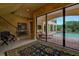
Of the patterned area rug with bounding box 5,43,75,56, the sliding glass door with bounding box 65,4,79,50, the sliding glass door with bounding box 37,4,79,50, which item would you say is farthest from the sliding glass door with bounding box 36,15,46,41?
the sliding glass door with bounding box 65,4,79,50

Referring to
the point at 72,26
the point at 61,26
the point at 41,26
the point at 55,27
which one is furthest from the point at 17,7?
the point at 72,26

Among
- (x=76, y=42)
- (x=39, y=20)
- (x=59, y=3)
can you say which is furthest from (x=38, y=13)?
(x=76, y=42)

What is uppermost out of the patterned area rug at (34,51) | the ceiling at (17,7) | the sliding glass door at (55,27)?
the ceiling at (17,7)

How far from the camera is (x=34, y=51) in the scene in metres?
2.80

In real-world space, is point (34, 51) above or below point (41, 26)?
below

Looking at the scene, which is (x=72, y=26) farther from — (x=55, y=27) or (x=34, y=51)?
(x=34, y=51)

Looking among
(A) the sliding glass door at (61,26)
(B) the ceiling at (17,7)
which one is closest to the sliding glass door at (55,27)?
(A) the sliding glass door at (61,26)

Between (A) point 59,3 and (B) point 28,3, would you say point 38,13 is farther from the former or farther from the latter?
(A) point 59,3

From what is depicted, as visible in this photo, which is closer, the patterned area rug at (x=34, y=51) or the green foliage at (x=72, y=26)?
the green foliage at (x=72, y=26)

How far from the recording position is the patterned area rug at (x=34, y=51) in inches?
109

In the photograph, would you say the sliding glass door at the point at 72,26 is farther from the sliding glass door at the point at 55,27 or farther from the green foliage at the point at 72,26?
the sliding glass door at the point at 55,27

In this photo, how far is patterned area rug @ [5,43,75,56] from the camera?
2.77 metres

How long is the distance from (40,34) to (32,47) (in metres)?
0.36

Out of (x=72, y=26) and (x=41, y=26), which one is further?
(x=41, y=26)
